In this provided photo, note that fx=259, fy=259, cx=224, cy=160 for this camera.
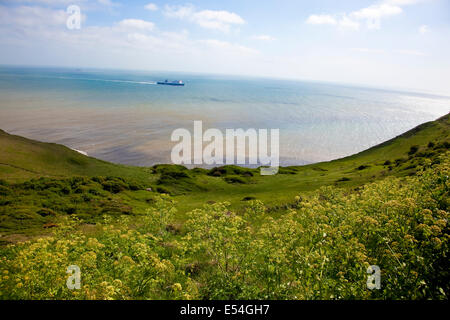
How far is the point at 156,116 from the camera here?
14462cm

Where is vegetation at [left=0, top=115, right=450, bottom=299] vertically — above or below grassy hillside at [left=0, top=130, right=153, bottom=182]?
above

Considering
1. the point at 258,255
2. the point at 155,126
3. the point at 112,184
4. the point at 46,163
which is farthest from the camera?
the point at 155,126

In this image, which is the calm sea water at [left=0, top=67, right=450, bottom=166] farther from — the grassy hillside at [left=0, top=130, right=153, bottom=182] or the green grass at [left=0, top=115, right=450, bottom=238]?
the green grass at [left=0, top=115, right=450, bottom=238]

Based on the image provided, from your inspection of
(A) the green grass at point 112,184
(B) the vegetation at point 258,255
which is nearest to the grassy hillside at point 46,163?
(A) the green grass at point 112,184

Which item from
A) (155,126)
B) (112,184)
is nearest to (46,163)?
(112,184)

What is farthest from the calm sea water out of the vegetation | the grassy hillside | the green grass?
the vegetation

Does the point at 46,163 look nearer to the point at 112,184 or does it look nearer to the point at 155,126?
the point at 112,184

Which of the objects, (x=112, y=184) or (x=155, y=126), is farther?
(x=155, y=126)

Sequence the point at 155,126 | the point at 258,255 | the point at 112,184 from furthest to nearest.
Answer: the point at 155,126
the point at 112,184
the point at 258,255

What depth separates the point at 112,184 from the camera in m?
39.2

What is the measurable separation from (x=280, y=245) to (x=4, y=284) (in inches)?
366

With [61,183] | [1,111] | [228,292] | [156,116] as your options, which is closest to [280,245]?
[228,292]

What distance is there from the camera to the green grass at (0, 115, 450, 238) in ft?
93.7

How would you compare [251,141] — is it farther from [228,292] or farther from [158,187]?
[228,292]
